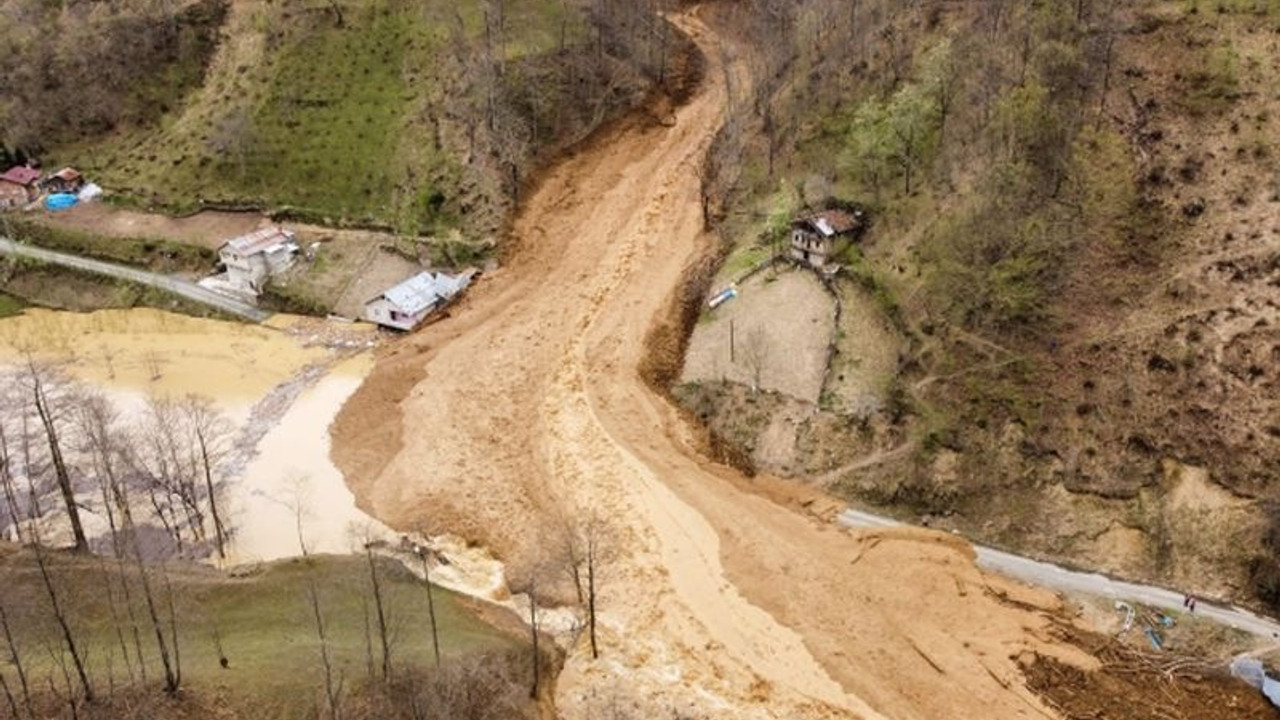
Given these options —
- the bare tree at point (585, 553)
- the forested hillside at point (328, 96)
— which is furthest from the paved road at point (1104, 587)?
the forested hillside at point (328, 96)

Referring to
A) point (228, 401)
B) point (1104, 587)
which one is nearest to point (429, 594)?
point (228, 401)

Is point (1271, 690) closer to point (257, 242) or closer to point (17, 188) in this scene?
point (257, 242)

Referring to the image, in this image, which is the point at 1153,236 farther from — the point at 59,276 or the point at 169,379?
the point at 59,276

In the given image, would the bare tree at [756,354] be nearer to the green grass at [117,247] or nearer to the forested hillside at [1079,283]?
the forested hillside at [1079,283]

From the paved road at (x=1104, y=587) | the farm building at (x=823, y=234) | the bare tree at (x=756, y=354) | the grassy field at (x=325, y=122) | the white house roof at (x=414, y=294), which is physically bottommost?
the paved road at (x=1104, y=587)

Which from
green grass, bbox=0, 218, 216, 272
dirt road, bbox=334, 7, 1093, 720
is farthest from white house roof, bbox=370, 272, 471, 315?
green grass, bbox=0, 218, 216, 272

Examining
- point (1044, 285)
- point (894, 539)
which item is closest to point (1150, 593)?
point (894, 539)

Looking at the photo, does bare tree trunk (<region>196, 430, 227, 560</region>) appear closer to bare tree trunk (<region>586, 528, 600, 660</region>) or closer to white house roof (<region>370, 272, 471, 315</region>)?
bare tree trunk (<region>586, 528, 600, 660</region>)
